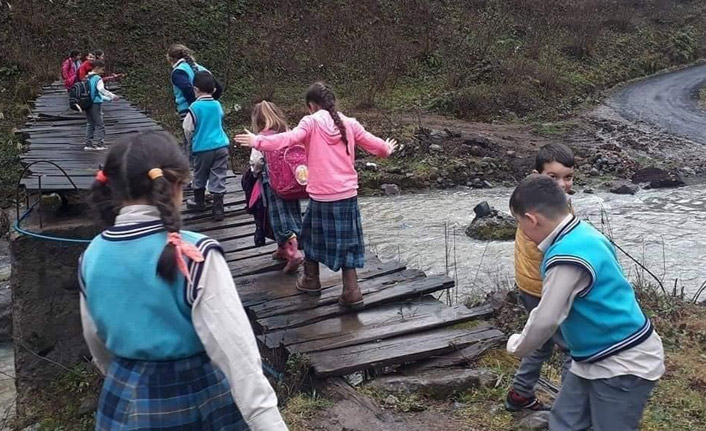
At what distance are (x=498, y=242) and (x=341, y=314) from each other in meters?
5.38

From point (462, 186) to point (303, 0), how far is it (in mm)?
14410

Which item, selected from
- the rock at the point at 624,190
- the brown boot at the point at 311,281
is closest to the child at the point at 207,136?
the brown boot at the point at 311,281

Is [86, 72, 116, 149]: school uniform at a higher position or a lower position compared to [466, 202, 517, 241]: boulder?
higher

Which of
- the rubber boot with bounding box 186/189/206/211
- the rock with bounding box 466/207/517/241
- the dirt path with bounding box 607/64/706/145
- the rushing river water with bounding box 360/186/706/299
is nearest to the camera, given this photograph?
the rubber boot with bounding box 186/189/206/211

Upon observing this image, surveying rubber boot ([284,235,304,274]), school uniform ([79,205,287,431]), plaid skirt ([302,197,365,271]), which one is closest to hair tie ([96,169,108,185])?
school uniform ([79,205,287,431])

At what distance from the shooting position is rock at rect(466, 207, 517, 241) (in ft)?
34.2

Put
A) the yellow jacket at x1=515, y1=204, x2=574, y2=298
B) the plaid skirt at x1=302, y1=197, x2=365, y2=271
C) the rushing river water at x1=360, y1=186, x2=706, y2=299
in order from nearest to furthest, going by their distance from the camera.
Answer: the yellow jacket at x1=515, y1=204, x2=574, y2=298
the plaid skirt at x1=302, y1=197, x2=365, y2=271
the rushing river water at x1=360, y1=186, x2=706, y2=299

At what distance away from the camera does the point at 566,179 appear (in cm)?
387

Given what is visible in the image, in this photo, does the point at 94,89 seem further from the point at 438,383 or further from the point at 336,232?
the point at 438,383

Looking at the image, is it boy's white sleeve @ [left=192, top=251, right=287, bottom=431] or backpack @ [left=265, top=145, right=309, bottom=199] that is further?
backpack @ [left=265, top=145, right=309, bottom=199]

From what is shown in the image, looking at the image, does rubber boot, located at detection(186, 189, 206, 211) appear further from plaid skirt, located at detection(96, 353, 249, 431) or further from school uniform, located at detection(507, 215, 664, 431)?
plaid skirt, located at detection(96, 353, 249, 431)

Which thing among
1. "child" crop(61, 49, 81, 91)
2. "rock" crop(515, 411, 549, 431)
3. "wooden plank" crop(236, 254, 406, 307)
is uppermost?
"child" crop(61, 49, 81, 91)

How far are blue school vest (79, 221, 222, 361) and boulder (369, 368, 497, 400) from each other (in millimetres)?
2416

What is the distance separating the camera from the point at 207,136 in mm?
6750
